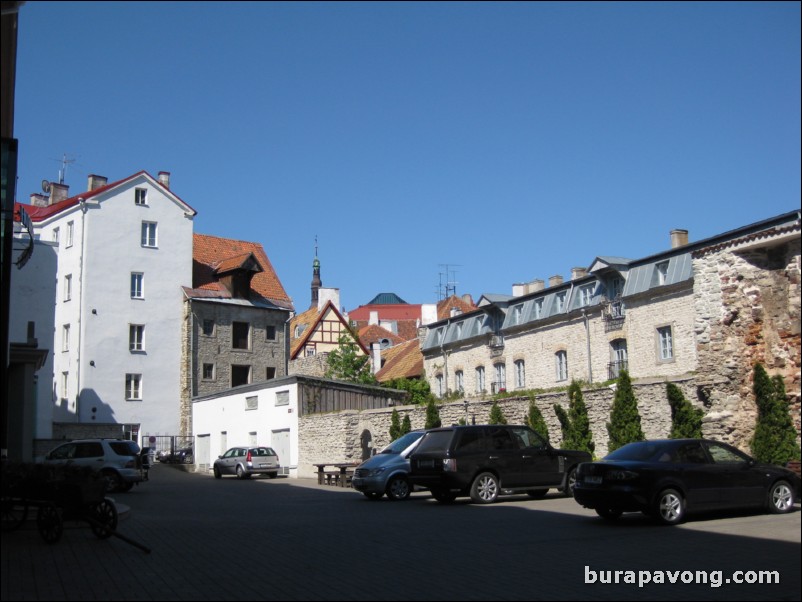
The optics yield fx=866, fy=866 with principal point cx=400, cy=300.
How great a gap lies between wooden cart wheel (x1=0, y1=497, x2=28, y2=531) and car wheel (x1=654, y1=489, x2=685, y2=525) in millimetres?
9716

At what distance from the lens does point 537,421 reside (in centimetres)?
2833

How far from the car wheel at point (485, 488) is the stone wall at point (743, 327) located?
502 cm

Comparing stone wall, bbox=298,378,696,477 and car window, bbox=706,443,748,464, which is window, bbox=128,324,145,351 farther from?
car window, bbox=706,443,748,464

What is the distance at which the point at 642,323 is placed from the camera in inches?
1522

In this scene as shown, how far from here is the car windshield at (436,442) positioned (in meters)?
19.8

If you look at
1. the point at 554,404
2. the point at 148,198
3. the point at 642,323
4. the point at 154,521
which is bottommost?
the point at 154,521

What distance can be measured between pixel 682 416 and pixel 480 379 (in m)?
26.1

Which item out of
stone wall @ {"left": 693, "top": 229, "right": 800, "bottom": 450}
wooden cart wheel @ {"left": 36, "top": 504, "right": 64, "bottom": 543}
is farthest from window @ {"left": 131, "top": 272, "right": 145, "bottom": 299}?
wooden cart wheel @ {"left": 36, "top": 504, "right": 64, "bottom": 543}

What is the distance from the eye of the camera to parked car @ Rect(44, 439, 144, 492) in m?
26.1

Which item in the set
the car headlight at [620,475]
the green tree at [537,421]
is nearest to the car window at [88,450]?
the green tree at [537,421]

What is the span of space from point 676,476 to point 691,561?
411cm

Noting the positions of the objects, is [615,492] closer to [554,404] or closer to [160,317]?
[554,404]

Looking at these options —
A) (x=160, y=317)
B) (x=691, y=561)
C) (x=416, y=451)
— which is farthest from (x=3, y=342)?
(x=160, y=317)

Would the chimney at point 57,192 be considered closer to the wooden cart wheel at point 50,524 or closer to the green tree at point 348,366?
the green tree at point 348,366
